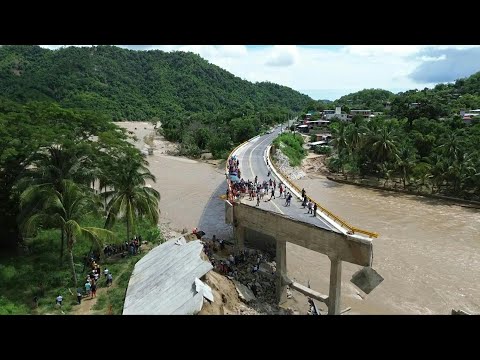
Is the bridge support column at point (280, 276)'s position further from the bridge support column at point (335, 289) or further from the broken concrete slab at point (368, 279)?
the broken concrete slab at point (368, 279)

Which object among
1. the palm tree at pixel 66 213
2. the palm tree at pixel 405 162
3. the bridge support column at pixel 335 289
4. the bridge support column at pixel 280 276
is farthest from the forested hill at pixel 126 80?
the bridge support column at pixel 335 289

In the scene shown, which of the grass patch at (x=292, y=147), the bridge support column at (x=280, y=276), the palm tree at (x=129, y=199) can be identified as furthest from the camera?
the grass patch at (x=292, y=147)

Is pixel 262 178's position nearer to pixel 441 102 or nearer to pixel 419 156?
pixel 419 156

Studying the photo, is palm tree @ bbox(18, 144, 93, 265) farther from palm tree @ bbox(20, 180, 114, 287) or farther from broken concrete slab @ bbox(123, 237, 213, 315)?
broken concrete slab @ bbox(123, 237, 213, 315)

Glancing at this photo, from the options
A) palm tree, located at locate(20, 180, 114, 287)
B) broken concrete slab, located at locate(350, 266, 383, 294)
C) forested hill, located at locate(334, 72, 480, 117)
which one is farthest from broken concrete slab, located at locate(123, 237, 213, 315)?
forested hill, located at locate(334, 72, 480, 117)

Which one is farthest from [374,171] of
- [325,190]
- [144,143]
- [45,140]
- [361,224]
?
[144,143]
